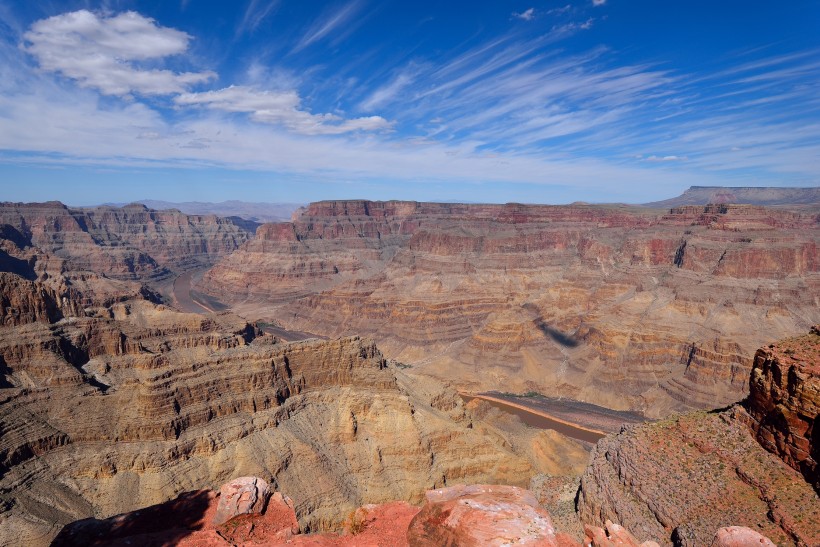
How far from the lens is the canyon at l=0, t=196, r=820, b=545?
90.4ft

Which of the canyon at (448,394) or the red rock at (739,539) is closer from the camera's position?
the red rock at (739,539)

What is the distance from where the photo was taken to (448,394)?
55125mm

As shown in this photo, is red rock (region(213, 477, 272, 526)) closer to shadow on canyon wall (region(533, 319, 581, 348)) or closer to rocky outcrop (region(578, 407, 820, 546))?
rocky outcrop (region(578, 407, 820, 546))

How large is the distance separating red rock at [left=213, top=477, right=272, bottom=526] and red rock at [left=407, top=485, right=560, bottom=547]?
776cm

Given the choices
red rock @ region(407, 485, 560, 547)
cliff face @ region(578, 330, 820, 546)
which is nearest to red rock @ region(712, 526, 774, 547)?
cliff face @ region(578, 330, 820, 546)

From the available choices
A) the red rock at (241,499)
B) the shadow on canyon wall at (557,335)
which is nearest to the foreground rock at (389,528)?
the red rock at (241,499)

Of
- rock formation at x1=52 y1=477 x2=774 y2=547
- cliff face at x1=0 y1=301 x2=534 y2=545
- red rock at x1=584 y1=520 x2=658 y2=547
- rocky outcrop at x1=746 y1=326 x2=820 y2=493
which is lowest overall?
cliff face at x1=0 y1=301 x2=534 y2=545

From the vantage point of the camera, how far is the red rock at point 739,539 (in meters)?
20.5

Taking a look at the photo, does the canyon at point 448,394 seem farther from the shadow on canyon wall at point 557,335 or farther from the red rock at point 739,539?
the red rock at point 739,539

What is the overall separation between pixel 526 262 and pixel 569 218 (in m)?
36.0

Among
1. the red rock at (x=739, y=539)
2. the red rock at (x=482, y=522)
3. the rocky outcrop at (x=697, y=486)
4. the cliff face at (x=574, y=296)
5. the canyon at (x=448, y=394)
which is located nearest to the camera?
the red rock at (x=482, y=522)

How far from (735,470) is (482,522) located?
18.5 meters

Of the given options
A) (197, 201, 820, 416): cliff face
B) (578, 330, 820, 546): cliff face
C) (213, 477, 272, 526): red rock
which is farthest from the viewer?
(197, 201, 820, 416): cliff face

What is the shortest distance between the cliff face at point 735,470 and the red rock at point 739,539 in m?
2.80
